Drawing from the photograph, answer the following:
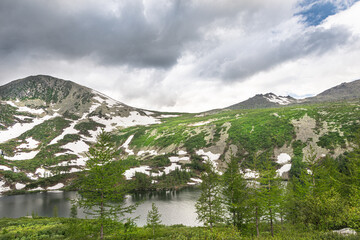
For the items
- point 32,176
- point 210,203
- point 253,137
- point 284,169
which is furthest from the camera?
point 253,137

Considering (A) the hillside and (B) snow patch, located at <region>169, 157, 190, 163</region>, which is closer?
(A) the hillside

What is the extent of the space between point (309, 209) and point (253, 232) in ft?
33.9

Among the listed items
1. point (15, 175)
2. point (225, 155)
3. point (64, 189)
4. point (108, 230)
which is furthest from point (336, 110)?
point (15, 175)

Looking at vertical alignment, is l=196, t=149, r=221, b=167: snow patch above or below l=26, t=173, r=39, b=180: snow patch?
above

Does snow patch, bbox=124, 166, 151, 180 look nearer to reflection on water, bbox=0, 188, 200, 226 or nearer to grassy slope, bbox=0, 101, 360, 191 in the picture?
grassy slope, bbox=0, 101, 360, 191

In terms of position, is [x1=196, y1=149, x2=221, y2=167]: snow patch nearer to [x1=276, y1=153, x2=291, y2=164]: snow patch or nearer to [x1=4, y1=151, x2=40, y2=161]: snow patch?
[x1=276, y1=153, x2=291, y2=164]: snow patch

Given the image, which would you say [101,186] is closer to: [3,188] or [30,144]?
[3,188]

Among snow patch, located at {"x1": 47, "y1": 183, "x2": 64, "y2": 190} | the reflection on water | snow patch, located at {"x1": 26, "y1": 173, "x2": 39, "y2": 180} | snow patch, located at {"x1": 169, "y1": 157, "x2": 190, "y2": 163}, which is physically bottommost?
the reflection on water

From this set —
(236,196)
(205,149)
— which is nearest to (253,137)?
(205,149)

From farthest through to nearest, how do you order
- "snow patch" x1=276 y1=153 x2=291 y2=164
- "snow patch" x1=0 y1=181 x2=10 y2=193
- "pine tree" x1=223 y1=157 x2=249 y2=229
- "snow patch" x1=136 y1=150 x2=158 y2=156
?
1. "snow patch" x1=136 y1=150 x2=158 y2=156
2. "snow patch" x1=276 y1=153 x2=291 y2=164
3. "snow patch" x1=0 y1=181 x2=10 y2=193
4. "pine tree" x1=223 y1=157 x2=249 y2=229

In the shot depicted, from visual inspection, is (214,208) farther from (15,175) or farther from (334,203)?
(15,175)

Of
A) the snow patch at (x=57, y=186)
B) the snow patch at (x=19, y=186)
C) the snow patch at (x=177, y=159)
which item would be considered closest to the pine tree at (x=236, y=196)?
the snow patch at (x=177, y=159)

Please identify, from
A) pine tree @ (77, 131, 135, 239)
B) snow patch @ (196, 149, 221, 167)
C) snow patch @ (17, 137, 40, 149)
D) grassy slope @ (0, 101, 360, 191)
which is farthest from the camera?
snow patch @ (17, 137, 40, 149)

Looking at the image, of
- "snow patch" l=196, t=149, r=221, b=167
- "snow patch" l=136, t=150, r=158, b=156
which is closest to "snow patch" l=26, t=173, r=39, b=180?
"snow patch" l=136, t=150, r=158, b=156
